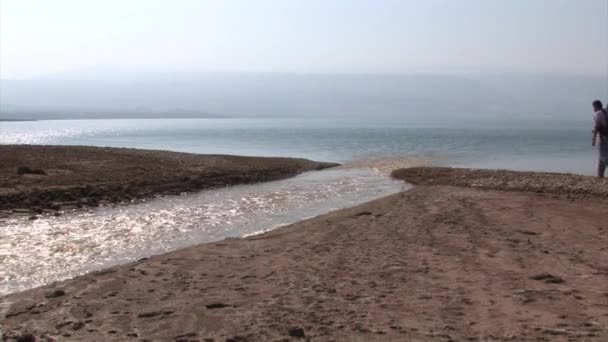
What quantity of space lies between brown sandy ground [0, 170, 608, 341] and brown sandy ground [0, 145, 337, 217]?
28.3 feet

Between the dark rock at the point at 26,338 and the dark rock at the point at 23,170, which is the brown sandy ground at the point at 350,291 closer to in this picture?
the dark rock at the point at 26,338

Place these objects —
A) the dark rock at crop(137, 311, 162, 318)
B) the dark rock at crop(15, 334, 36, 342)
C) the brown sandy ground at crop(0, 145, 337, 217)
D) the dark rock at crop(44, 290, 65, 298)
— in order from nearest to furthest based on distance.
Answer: the dark rock at crop(15, 334, 36, 342), the dark rock at crop(137, 311, 162, 318), the dark rock at crop(44, 290, 65, 298), the brown sandy ground at crop(0, 145, 337, 217)

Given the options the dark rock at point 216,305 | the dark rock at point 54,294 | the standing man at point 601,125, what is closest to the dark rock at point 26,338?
the dark rock at point 54,294

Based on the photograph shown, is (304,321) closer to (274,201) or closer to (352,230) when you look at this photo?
(352,230)

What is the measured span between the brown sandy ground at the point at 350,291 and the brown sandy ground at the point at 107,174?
339 inches

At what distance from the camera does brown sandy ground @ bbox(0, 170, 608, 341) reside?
6.12 m

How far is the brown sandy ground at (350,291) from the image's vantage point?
6121mm

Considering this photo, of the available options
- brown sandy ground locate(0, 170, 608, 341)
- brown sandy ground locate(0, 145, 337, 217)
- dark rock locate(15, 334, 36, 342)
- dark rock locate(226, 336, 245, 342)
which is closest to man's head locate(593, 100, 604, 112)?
brown sandy ground locate(0, 170, 608, 341)

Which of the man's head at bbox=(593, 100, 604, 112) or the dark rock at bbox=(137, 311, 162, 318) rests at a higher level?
the man's head at bbox=(593, 100, 604, 112)

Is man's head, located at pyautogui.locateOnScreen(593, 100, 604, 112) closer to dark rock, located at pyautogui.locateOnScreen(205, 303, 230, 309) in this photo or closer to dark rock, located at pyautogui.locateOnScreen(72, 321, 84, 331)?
dark rock, located at pyautogui.locateOnScreen(205, 303, 230, 309)

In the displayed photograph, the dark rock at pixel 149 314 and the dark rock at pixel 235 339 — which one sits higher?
the dark rock at pixel 235 339

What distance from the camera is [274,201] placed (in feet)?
66.2

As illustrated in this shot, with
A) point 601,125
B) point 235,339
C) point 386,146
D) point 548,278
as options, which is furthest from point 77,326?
point 386,146

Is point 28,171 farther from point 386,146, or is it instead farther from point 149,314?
point 386,146
